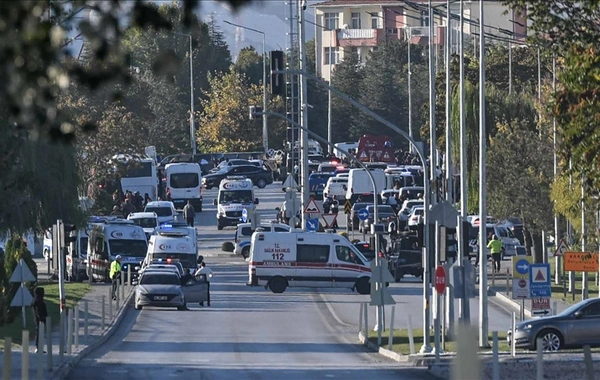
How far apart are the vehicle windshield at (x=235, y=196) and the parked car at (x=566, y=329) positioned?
43.4m

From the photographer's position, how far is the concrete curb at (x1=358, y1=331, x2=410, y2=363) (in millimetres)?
28077

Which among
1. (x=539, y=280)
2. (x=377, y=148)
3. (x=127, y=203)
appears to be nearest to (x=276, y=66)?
(x=539, y=280)

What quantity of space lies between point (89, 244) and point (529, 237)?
17800 millimetres

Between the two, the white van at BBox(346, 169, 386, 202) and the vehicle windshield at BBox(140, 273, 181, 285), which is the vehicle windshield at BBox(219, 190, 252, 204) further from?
the vehicle windshield at BBox(140, 273, 181, 285)

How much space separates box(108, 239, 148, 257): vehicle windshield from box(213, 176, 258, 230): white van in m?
19.9

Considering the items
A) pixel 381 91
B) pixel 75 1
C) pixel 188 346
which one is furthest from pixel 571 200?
pixel 381 91

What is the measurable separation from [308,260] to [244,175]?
46245mm

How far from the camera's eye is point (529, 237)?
54844 mm

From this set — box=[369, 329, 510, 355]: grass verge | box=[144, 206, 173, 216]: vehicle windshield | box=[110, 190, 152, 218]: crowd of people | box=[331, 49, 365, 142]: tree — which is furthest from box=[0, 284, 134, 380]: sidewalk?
box=[331, 49, 365, 142]: tree

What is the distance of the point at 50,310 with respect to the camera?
1551 inches

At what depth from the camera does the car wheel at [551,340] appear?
29.0 m

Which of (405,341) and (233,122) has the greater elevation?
Result: (233,122)

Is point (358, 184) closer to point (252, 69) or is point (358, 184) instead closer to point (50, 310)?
point (50, 310)

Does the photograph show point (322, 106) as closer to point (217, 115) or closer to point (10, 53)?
point (217, 115)
